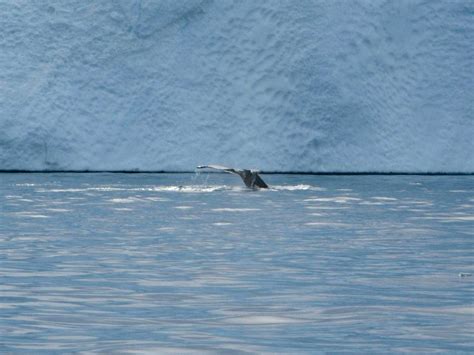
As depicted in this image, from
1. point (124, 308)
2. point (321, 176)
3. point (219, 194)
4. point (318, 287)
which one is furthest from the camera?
point (321, 176)

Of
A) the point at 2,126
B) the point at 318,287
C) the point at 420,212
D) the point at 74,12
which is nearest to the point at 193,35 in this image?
the point at 74,12

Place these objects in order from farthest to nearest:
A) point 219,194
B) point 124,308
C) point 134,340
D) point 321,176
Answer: point 321,176, point 219,194, point 124,308, point 134,340

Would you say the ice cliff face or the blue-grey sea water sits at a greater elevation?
the ice cliff face

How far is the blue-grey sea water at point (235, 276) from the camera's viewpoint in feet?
22.5

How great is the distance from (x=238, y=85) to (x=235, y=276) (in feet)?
80.8

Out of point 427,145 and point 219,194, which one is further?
point 427,145

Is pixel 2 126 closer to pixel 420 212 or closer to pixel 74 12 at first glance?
pixel 74 12

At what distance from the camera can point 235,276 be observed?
9.78 meters

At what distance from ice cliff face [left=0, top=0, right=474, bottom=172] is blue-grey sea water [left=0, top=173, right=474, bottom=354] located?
12.9 metres

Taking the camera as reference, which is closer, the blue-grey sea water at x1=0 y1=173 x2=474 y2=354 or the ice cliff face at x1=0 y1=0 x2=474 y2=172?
the blue-grey sea water at x1=0 y1=173 x2=474 y2=354

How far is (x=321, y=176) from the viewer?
32031 mm

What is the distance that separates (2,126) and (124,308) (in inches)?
1017

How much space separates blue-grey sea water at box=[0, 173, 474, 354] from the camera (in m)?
6.86

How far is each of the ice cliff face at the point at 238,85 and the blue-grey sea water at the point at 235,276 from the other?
12.9 m
